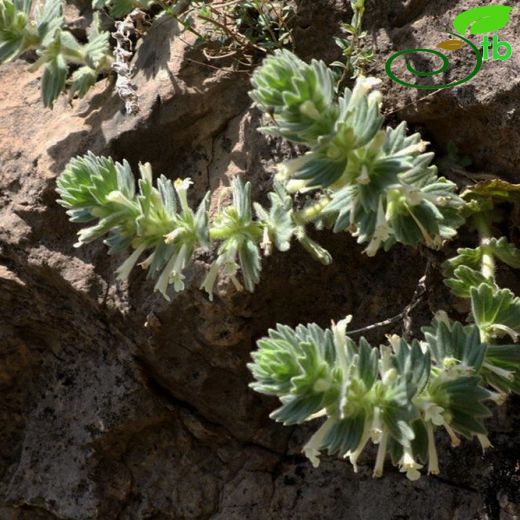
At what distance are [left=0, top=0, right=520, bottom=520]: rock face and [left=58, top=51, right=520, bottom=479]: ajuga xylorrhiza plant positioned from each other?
1.69 ft

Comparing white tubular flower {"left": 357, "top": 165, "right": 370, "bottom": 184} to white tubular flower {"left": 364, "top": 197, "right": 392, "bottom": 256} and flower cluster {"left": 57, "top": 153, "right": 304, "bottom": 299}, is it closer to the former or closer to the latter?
white tubular flower {"left": 364, "top": 197, "right": 392, "bottom": 256}

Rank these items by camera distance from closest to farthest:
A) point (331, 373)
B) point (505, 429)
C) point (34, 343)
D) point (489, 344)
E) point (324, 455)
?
point (331, 373) < point (489, 344) < point (505, 429) < point (324, 455) < point (34, 343)

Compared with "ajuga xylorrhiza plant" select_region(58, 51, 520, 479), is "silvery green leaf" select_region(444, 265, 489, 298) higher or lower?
lower

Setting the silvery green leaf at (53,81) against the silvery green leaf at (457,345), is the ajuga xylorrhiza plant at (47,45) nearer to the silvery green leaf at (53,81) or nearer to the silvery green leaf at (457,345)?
the silvery green leaf at (53,81)

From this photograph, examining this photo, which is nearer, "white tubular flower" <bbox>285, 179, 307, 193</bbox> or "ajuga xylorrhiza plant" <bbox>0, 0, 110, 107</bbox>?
"white tubular flower" <bbox>285, 179, 307, 193</bbox>

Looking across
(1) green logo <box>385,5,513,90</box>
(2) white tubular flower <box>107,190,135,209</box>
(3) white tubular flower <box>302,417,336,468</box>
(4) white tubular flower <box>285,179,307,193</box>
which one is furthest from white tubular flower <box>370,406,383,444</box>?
(1) green logo <box>385,5,513,90</box>

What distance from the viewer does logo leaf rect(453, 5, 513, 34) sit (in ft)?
10.2

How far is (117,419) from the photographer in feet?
11.9

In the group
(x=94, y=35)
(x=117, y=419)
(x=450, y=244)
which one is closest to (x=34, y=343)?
(x=117, y=419)

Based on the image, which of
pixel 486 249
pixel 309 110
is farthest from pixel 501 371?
pixel 309 110

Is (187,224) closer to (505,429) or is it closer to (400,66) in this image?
(400,66)

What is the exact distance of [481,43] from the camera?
3.13 m

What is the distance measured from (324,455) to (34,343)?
1.37 m

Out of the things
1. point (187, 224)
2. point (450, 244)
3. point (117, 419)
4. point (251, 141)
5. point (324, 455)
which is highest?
point (187, 224)
